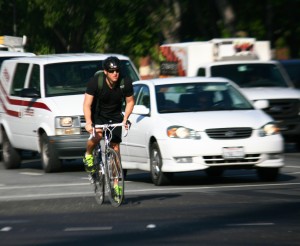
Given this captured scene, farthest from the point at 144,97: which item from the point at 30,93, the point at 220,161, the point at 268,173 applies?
the point at 30,93

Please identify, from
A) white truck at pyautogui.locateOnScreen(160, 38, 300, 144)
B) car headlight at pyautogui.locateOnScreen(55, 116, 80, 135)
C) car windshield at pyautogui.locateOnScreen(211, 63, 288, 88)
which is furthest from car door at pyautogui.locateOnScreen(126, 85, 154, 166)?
car windshield at pyautogui.locateOnScreen(211, 63, 288, 88)

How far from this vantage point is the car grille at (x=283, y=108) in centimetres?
2397

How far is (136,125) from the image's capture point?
707 inches

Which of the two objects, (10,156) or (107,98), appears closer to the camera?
(107,98)

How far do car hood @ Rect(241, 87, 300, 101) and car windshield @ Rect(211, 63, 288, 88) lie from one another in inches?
16.3

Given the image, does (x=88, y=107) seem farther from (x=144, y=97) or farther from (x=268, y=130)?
(x=144, y=97)

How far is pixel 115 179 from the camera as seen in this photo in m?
14.0

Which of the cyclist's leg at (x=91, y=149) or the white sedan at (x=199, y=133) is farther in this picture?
the white sedan at (x=199, y=133)

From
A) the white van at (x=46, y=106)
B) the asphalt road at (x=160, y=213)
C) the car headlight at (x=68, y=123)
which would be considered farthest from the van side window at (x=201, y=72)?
the asphalt road at (x=160, y=213)

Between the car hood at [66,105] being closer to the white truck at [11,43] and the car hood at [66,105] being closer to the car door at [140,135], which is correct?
the car door at [140,135]

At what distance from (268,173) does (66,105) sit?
447 cm

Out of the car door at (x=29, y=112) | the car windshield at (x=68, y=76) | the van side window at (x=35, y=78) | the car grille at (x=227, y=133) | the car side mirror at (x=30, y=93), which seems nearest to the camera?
the car grille at (x=227, y=133)

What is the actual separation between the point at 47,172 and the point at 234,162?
17.1 feet

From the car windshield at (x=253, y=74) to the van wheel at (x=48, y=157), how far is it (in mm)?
5236
